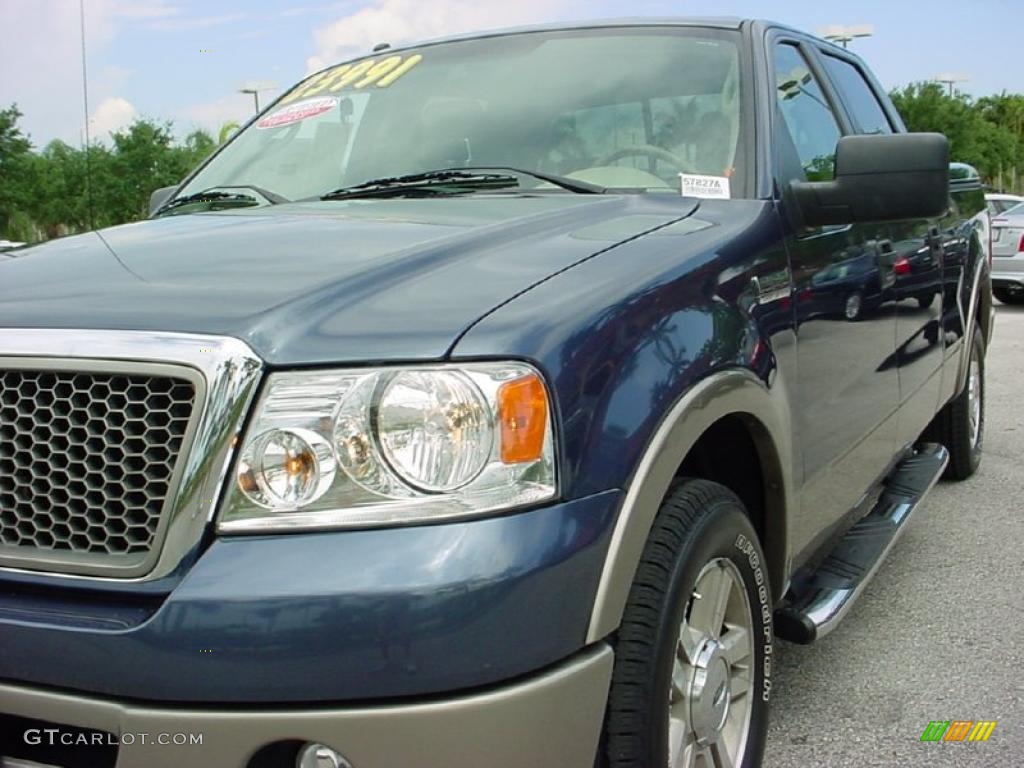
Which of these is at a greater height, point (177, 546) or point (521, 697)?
point (177, 546)

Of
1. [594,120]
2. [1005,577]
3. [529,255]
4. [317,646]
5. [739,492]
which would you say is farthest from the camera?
[1005,577]

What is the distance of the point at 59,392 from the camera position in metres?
1.82

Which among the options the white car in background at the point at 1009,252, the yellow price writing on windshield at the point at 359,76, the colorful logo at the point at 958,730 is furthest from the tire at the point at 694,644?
the white car in background at the point at 1009,252

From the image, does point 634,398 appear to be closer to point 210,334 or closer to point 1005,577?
point 210,334

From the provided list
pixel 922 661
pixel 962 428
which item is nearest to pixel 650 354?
pixel 922 661

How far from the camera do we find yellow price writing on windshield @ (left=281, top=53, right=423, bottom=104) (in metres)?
3.57

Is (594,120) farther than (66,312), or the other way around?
(594,120)

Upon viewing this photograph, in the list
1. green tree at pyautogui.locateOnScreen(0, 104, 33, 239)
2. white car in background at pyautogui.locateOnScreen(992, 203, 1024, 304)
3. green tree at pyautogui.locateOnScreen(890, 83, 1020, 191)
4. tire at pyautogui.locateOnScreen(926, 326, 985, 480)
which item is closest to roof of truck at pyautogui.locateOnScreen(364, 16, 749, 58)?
tire at pyautogui.locateOnScreen(926, 326, 985, 480)

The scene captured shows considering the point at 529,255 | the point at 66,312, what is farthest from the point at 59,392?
the point at 529,255

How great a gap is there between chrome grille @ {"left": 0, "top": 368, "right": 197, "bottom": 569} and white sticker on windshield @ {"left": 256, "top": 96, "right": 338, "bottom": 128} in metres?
1.88

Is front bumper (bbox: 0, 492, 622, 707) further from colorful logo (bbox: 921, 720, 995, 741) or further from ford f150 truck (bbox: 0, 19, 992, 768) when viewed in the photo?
colorful logo (bbox: 921, 720, 995, 741)

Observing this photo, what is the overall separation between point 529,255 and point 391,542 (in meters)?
0.72

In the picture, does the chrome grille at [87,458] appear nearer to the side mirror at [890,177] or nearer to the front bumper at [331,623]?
the front bumper at [331,623]

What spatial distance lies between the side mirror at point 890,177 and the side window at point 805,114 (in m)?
0.34
